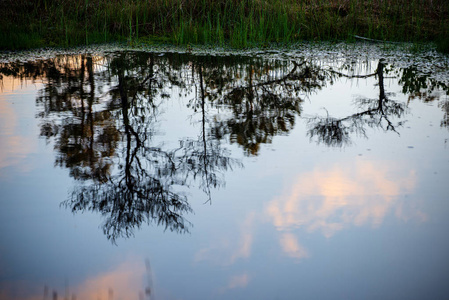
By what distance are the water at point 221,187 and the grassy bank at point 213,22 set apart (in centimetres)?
296

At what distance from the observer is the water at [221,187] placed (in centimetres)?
166

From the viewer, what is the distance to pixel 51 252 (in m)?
1.82

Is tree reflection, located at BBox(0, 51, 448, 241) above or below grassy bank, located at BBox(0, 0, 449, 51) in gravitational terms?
below

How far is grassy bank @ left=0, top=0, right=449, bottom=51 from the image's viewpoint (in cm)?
742

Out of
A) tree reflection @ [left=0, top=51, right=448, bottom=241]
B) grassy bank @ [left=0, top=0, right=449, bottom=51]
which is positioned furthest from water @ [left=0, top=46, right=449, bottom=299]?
grassy bank @ [left=0, top=0, right=449, bottom=51]

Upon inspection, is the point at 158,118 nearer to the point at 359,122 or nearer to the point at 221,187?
the point at 221,187

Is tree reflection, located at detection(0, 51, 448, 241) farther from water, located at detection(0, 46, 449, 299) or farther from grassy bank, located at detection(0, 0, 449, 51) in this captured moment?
grassy bank, located at detection(0, 0, 449, 51)

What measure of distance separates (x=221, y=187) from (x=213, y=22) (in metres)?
6.01

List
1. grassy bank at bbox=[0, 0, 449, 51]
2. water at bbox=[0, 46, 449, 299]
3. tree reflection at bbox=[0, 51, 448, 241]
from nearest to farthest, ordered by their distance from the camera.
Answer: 1. water at bbox=[0, 46, 449, 299]
2. tree reflection at bbox=[0, 51, 448, 241]
3. grassy bank at bbox=[0, 0, 449, 51]

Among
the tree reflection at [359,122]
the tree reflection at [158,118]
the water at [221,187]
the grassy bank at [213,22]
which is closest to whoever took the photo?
the water at [221,187]

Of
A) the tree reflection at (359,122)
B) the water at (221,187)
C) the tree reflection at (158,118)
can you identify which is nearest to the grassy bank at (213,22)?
the tree reflection at (158,118)

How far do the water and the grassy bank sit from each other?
117 inches

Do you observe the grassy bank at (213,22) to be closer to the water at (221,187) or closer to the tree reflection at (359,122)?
the water at (221,187)

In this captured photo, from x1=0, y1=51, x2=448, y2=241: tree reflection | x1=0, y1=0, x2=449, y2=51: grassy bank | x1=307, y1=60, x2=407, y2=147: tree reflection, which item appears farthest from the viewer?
x1=0, y1=0, x2=449, y2=51: grassy bank
